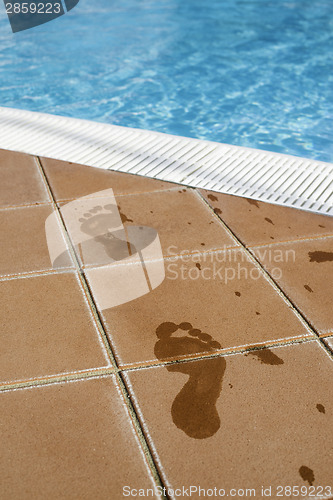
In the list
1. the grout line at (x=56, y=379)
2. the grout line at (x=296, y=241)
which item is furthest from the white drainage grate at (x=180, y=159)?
the grout line at (x=56, y=379)

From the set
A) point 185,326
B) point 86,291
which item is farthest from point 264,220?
point 86,291

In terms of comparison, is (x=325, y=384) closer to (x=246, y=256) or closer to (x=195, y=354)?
(x=195, y=354)

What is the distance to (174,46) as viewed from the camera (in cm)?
667

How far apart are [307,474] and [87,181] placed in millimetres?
2110

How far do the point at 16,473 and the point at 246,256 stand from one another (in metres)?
1.41

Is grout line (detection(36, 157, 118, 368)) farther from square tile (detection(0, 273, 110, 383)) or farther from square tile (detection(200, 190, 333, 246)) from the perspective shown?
square tile (detection(200, 190, 333, 246))

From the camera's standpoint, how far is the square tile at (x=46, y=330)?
1896 mm

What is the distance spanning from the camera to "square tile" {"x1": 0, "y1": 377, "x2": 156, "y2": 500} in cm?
153

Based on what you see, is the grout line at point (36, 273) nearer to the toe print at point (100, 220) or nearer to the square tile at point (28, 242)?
the square tile at point (28, 242)

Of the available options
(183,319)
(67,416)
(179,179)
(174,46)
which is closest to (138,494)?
(67,416)

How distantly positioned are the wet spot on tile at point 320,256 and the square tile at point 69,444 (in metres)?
1.20

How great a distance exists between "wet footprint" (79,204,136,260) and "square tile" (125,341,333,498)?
0.77 metres

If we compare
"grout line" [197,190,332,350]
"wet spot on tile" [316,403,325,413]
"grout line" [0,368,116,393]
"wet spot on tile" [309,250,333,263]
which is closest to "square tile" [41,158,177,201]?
"grout line" [197,190,332,350]

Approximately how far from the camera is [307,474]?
1.58 metres
